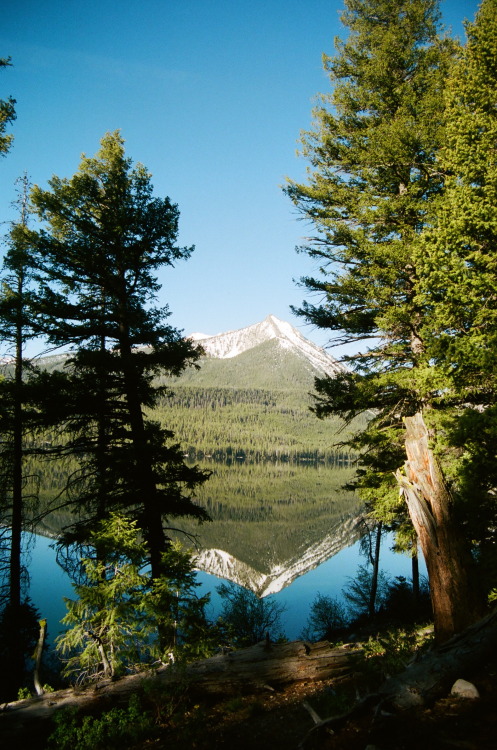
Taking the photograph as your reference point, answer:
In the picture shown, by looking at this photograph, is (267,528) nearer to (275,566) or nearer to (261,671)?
(275,566)

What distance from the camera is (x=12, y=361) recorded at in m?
11.1

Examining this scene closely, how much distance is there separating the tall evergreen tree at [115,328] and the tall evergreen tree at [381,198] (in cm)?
414

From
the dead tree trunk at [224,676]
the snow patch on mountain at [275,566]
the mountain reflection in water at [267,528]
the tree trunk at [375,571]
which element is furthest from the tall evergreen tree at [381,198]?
the snow patch on mountain at [275,566]

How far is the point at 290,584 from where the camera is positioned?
1559 inches

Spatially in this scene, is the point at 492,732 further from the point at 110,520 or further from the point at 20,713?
the point at 20,713

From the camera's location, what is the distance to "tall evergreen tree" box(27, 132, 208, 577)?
8680 mm

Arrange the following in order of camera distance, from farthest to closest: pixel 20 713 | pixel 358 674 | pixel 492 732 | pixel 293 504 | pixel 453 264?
1. pixel 293 504
2. pixel 453 264
3. pixel 358 674
4. pixel 20 713
5. pixel 492 732

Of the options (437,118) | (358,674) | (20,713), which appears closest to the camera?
(20,713)

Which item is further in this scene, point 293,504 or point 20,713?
point 293,504

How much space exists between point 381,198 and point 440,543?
7.52 m

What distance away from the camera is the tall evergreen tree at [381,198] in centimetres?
812

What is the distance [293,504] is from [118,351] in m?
89.6

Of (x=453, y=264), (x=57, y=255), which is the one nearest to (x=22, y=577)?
(x=57, y=255)

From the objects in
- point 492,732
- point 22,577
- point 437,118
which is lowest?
point 22,577
